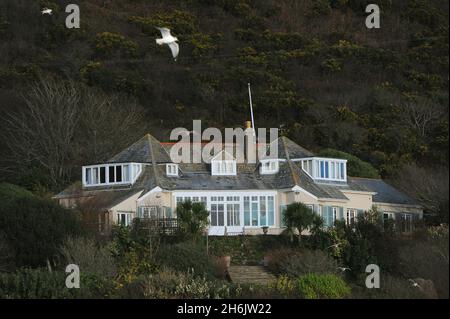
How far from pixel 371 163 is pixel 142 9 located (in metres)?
44.8

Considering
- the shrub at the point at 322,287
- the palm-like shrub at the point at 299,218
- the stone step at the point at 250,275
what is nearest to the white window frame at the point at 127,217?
the stone step at the point at 250,275

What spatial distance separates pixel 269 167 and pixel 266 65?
4212cm

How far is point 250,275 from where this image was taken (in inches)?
2438

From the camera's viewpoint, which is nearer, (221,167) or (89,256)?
(89,256)

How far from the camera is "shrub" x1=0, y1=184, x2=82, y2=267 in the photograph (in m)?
62.5

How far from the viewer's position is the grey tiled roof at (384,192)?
7456 centimetres

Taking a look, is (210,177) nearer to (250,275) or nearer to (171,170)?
(171,170)

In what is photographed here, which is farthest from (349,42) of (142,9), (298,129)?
(298,129)

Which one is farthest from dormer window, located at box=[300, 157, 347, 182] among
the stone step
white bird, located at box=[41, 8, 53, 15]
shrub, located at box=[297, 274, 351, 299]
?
white bird, located at box=[41, 8, 53, 15]

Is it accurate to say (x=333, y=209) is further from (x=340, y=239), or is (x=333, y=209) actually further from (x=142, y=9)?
(x=142, y=9)

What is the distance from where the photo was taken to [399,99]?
10412 cm

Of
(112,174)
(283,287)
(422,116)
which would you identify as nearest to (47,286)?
(283,287)

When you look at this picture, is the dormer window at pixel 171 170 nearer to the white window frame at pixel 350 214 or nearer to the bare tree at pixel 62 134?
the white window frame at pixel 350 214
